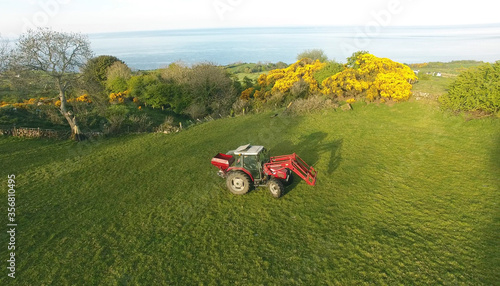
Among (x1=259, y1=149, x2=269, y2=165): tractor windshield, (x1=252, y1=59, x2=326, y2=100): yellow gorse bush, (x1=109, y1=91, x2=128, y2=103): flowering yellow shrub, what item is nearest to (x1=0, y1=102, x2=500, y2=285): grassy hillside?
(x1=259, y1=149, x2=269, y2=165): tractor windshield

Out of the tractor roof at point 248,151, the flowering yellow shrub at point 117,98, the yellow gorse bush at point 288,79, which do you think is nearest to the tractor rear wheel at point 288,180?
the tractor roof at point 248,151

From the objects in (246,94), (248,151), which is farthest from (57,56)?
(246,94)

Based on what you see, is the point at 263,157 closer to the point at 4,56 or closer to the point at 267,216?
the point at 267,216

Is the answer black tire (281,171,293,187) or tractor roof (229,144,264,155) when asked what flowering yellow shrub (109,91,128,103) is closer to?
tractor roof (229,144,264,155)

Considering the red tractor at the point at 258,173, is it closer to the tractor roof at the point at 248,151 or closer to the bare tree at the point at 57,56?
Result: the tractor roof at the point at 248,151

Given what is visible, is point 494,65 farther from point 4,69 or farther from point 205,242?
point 4,69

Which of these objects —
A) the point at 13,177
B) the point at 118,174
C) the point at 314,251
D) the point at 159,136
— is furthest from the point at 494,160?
the point at 13,177
